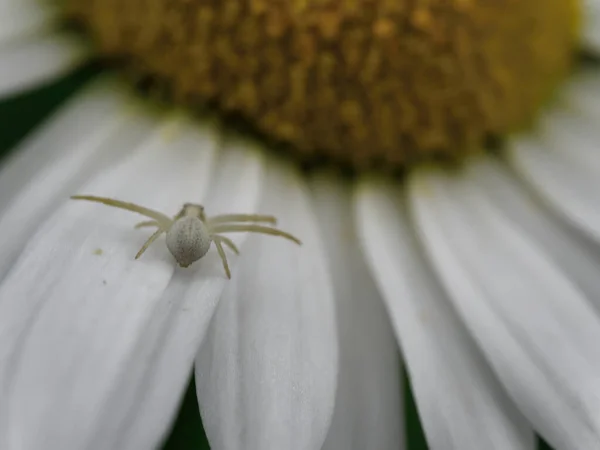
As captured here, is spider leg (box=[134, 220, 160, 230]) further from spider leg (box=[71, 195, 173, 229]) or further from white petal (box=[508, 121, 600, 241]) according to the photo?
white petal (box=[508, 121, 600, 241])

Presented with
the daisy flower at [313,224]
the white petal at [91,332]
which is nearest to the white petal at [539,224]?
the daisy flower at [313,224]

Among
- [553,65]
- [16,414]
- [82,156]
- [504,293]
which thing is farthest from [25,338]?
[553,65]

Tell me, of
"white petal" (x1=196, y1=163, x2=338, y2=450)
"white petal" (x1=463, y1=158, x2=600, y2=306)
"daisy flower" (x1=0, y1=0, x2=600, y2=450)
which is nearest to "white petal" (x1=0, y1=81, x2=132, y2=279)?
"daisy flower" (x1=0, y1=0, x2=600, y2=450)

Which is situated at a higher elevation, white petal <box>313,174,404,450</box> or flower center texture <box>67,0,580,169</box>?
flower center texture <box>67,0,580,169</box>

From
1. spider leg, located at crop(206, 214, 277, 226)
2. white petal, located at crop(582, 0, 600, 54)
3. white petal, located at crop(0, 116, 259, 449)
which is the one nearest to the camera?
white petal, located at crop(0, 116, 259, 449)

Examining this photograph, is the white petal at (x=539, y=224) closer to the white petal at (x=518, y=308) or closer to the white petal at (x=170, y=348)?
the white petal at (x=518, y=308)

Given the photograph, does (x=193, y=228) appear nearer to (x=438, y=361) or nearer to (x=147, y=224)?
(x=147, y=224)

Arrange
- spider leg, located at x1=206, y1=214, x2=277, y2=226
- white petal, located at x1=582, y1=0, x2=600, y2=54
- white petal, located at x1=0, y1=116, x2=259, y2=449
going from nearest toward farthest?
white petal, located at x1=0, y1=116, x2=259, y2=449
spider leg, located at x1=206, y1=214, x2=277, y2=226
white petal, located at x1=582, y1=0, x2=600, y2=54
